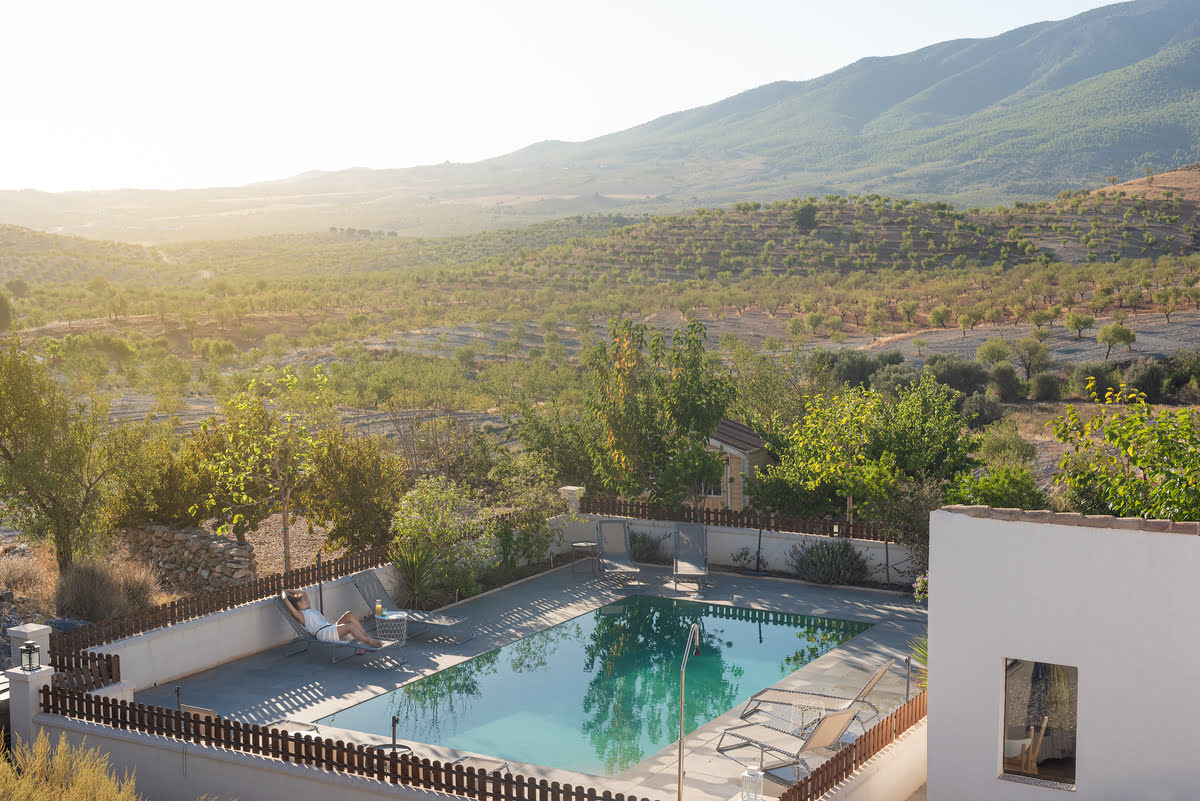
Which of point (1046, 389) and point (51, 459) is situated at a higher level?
point (51, 459)

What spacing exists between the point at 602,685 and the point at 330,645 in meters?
3.07

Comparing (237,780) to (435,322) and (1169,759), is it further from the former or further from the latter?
(435,322)

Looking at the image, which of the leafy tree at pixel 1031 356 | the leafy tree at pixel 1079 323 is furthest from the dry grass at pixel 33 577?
the leafy tree at pixel 1079 323

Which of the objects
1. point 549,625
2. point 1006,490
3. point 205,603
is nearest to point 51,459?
point 205,603

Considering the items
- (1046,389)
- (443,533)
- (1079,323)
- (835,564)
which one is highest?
(443,533)

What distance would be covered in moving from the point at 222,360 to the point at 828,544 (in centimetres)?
3738

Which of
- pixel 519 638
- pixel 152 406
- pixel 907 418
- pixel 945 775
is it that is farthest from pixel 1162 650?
pixel 152 406

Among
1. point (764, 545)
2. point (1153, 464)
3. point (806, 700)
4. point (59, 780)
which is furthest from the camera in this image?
point (764, 545)

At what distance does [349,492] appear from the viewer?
48.3ft

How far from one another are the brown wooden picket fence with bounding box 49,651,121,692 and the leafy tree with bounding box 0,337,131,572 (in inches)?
152

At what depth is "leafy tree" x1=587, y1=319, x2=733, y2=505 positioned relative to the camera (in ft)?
55.1

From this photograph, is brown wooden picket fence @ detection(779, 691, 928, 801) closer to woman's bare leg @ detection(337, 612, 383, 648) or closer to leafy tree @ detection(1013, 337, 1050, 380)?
woman's bare leg @ detection(337, 612, 383, 648)

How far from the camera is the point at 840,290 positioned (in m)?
57.7

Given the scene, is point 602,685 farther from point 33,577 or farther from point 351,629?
point 33,577
